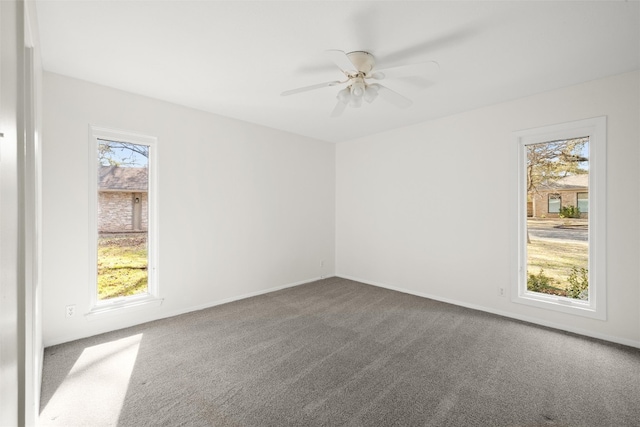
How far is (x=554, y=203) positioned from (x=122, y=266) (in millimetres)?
4843

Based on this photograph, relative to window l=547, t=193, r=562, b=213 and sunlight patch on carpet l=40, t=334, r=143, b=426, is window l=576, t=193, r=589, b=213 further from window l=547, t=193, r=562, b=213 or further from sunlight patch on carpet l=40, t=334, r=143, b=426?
sunlight patch on carpet l=40, t=334, r=143, b=426

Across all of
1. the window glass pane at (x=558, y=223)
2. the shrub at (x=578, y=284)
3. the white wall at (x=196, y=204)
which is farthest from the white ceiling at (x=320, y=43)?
the shrub at (x=578, y=284)

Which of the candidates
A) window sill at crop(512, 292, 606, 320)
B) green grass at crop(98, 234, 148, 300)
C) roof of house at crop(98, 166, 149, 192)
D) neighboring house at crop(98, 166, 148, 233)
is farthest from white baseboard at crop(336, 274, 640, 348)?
roof of house at crop(98, 166, 149, 192)

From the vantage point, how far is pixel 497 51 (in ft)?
7.55

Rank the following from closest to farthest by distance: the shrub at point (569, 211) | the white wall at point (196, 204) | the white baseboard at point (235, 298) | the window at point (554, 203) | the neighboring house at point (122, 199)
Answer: the white wall at point (196, 204) → the neighboring house at point (122, 199) → the shrub at point (569, 211) → the window at point (554, 203) → the white baseboard at point (235, 298)

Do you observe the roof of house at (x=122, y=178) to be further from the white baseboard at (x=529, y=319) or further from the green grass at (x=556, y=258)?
the green grass at (x=556, y=258)

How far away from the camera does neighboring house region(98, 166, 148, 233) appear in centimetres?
300

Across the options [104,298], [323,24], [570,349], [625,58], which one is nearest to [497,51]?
[625,58]

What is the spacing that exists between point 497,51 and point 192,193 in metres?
3.38

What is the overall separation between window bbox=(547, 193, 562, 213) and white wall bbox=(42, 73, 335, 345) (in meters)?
3.15

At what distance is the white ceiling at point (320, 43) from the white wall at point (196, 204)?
0.36m

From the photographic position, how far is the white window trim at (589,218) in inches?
110

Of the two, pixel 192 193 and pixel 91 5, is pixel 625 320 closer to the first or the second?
pixel 192 193

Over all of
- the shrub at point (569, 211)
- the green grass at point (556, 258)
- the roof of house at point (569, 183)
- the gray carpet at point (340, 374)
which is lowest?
the gray carpet at point (340, 374)
